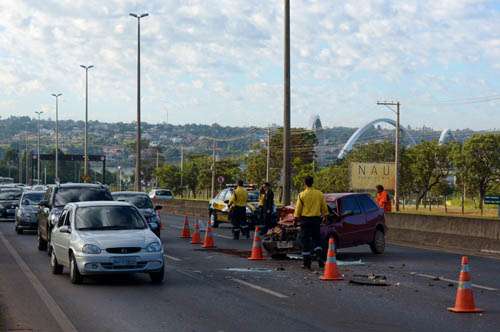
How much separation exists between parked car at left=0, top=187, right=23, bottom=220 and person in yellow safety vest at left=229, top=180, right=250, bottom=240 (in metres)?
16.2

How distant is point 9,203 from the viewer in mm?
44281

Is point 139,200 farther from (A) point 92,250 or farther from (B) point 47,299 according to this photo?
(B) point 47,299

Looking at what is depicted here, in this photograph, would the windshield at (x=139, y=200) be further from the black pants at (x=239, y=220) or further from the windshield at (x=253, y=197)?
the windshield at (x=253, y=197)

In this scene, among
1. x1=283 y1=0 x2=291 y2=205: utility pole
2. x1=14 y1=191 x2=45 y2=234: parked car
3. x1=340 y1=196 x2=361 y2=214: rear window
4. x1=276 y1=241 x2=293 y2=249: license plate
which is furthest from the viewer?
x1=283 y1=0 x2=291 y2=205: utility pole

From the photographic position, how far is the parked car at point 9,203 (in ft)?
144

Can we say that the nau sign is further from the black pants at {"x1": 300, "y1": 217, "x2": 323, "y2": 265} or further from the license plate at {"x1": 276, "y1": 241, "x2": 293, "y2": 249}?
the black pants at {"x1": 300, "y1": 217, "x2": 323, "y2": 265}

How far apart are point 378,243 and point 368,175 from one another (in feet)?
191

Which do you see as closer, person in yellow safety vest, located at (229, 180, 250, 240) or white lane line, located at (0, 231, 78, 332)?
white lane line, located at (0, 231, 78, 332)

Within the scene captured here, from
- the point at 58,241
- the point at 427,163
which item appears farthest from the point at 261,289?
the point at 427,163

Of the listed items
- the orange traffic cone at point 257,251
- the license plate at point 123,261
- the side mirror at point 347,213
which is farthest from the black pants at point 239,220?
the license plate at point 123,261

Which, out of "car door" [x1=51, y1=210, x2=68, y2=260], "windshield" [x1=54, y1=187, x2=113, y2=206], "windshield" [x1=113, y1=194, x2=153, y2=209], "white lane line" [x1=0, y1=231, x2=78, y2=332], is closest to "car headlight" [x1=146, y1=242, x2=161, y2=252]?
"white lane line" [x1=0, y1=231, x2=78, y2=332]

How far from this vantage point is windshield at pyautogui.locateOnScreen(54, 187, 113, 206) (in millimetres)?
25677

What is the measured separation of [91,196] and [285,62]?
12.5 meters

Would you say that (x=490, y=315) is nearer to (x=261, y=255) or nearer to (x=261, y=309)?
(x=261, y=309)
